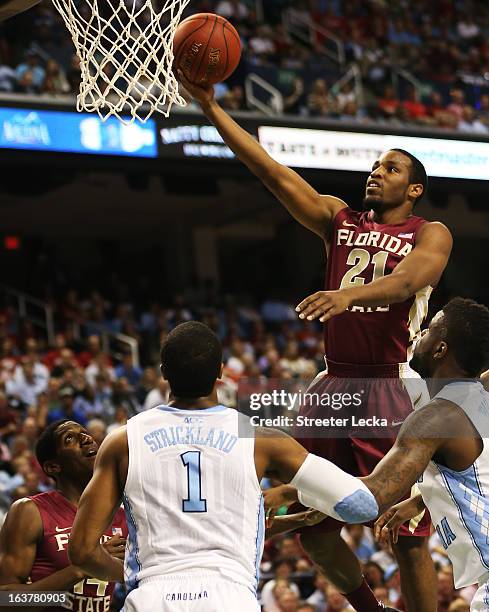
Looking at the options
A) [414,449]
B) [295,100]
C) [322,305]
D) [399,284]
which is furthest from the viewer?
[295,100]

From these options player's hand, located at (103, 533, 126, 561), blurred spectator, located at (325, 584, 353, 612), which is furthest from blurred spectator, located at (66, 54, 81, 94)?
player's hand, located at (103, 533, 126, 561)

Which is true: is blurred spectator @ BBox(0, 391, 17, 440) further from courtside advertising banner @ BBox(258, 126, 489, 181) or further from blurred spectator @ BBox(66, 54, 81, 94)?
courtside advertising banner @ BBox(258, 126, 489, 181)

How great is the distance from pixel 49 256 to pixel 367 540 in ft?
30.6

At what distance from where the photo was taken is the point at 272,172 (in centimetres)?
479

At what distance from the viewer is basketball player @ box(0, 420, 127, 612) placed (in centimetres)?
447

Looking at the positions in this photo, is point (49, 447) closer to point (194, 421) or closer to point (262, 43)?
point (194, 421)

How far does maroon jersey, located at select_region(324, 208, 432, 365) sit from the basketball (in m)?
0.88

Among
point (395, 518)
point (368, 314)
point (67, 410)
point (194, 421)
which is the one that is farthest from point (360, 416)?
point (67, 410)

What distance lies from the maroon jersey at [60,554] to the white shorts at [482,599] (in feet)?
4.83

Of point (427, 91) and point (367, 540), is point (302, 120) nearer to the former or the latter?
point (427, 91)

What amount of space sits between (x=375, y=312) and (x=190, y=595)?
1.72 m

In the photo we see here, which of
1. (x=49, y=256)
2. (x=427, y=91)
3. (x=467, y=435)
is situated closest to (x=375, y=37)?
(x=427, y=91)

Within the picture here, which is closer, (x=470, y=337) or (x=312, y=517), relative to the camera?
(x=470, y=337)

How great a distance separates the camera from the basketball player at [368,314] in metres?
4.66
